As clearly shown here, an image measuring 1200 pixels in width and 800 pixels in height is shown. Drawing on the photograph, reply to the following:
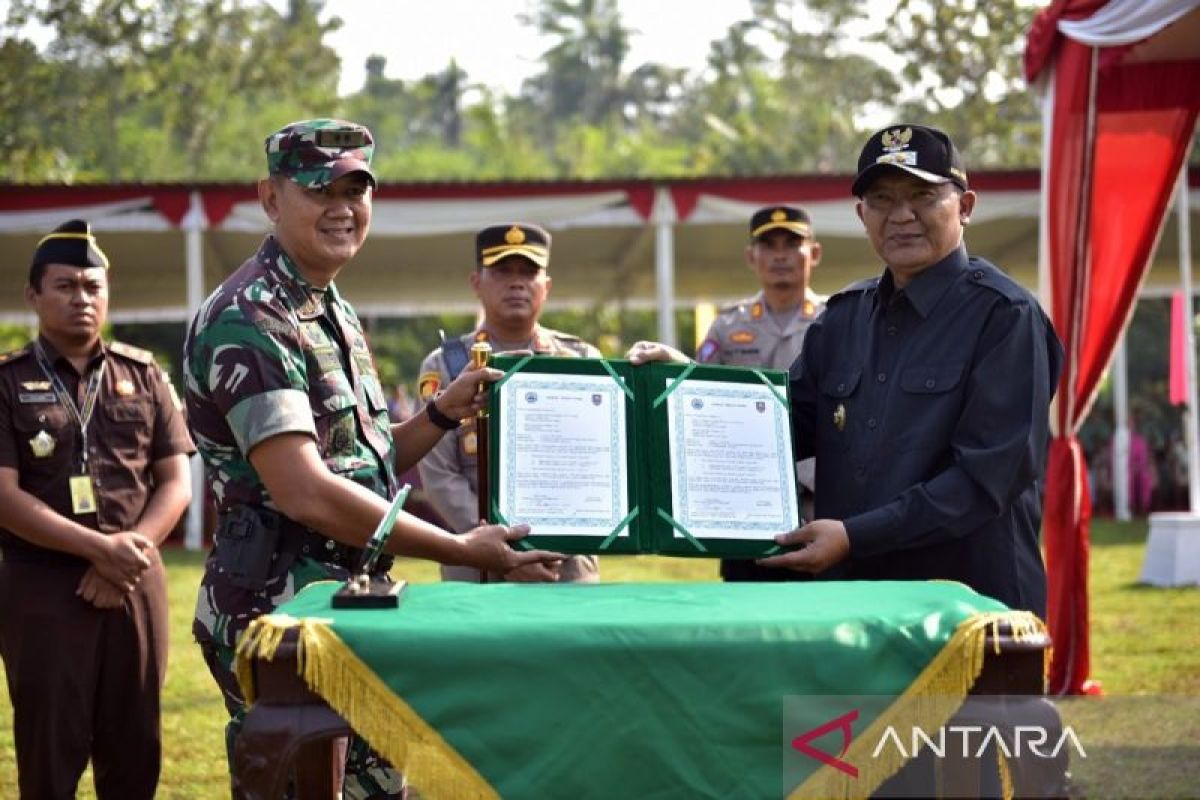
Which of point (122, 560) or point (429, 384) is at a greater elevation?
point (429, 384)

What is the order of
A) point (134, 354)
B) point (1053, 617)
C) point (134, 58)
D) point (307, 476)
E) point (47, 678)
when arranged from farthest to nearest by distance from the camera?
point (134, 58), point (1053, 617), point (134, 354), point (47, 678), point (307, 476)

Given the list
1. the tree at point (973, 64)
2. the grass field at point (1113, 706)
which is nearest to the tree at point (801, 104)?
the tree at point (973, 64)

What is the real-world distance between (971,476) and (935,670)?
83 cm

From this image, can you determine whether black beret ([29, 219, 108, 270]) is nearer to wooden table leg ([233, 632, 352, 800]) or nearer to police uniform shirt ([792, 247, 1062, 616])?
police uniform shirt ([792, 247, 1062, 616])

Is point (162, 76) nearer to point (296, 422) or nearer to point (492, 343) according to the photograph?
point (492, 343)

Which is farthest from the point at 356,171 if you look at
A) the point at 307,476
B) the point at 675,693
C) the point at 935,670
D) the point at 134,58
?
the point at 134,58

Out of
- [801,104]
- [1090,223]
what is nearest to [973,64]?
[801,104]

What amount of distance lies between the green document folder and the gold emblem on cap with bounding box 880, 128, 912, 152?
0.70m

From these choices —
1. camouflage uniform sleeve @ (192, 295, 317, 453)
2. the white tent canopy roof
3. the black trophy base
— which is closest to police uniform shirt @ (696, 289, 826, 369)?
camouflage uniform sleeve @ (192, 295, 317, 453)

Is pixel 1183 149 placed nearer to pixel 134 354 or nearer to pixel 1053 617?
pixel 1053 617

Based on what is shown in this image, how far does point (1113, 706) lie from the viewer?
693 cm

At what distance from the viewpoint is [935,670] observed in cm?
295

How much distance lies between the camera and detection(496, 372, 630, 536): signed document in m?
3.77

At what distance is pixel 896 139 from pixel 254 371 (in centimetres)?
169
